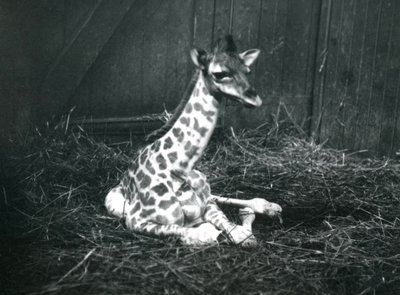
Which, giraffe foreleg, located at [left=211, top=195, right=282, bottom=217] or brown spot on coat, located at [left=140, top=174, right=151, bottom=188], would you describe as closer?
brown spot on coat, located at [left=140, top=174, right=151, bottom=188]

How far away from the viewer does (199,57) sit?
9.63 feet

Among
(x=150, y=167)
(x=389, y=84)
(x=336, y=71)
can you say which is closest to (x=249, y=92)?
(x=150, y=167)

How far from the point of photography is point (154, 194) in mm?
3021

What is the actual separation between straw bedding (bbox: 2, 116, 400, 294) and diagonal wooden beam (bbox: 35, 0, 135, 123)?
0.65 ft

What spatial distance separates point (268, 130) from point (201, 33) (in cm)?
103

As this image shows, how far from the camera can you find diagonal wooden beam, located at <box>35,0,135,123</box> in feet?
14.1

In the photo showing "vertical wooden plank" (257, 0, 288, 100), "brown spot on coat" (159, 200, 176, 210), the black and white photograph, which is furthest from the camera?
"vertical wooden plank" (257, 0, 288, 100)

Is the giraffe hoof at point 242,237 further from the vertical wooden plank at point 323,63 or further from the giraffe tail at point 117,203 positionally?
the vertical wooden plank at point 323,63

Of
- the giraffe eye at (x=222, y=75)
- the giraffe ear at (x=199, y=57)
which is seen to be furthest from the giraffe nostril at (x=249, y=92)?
the giraffe ear at (x=199, y=57)

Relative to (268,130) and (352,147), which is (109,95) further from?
(352,147)

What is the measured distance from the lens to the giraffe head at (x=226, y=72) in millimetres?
2889

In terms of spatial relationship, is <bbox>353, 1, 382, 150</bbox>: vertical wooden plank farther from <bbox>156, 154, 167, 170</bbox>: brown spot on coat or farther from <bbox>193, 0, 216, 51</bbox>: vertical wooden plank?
<bbox>156, 154, 167, 170</bbox>: brown spot on coat

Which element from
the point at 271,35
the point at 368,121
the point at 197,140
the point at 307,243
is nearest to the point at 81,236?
the point at 197,140

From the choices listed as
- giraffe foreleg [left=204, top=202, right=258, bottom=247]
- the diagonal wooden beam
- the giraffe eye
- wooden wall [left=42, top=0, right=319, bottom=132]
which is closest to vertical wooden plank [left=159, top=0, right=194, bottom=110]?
wooden wall [left=42, top=0, right=319, bottom=132]
